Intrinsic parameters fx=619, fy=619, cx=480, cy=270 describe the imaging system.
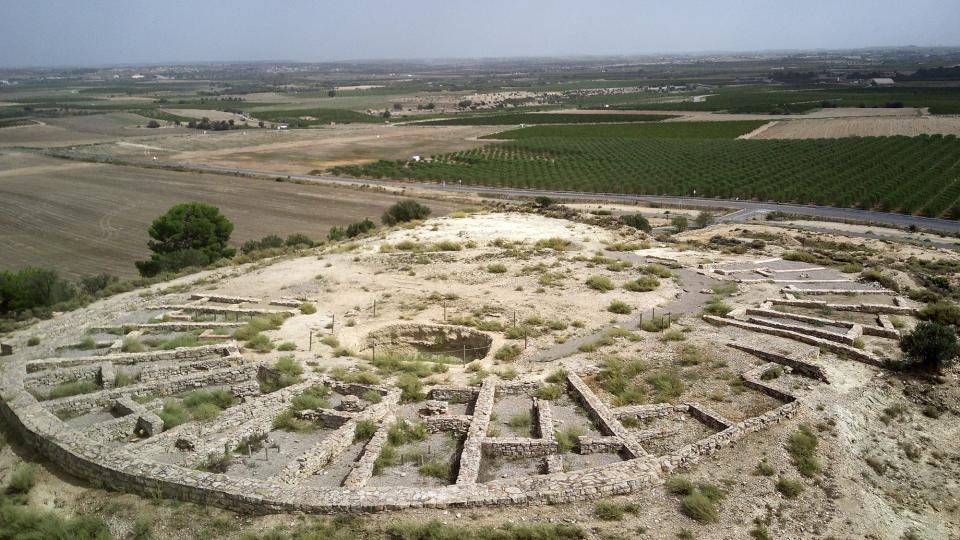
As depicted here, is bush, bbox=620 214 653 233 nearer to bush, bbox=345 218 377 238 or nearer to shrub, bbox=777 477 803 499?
bush, bbox=345 218 377 238

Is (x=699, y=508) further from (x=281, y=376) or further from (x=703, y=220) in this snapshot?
(x=703, y=220)

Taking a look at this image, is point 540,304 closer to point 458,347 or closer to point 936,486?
point 458,347

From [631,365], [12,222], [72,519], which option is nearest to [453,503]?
[72,519]

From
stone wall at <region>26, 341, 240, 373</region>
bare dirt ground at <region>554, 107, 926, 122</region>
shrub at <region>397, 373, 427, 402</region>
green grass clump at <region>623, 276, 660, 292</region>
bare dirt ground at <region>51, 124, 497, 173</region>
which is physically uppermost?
bare dirt ground at <region>554, 107, 926, 122</region>

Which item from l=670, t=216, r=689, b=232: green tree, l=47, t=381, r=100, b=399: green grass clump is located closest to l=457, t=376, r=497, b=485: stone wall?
l=47, t=381, r=100, b=399: green grass clump

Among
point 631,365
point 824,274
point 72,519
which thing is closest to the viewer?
point 72,519

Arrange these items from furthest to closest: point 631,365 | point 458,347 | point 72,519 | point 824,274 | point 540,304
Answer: point 824,274, point 540,304, point 458,347, point 631,365, point 72,519
